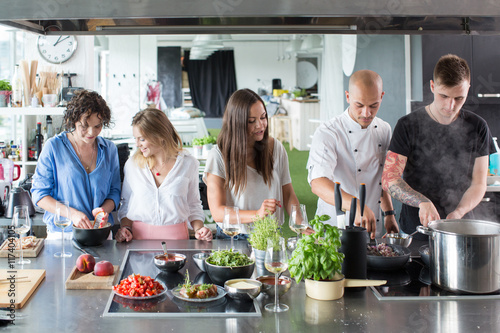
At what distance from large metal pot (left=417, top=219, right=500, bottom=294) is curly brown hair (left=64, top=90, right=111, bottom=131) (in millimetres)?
1776

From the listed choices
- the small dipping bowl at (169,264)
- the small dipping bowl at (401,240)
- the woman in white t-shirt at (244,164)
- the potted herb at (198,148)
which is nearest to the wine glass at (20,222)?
the small dipping bowl at (169,264)

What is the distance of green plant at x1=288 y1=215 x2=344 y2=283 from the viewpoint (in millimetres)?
1740

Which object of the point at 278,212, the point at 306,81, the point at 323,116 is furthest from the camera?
the point at 306,81

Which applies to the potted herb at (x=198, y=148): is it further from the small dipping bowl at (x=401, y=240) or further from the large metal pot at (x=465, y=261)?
the large metal pot at (x=465, y=261)

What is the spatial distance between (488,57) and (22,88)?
4.09m

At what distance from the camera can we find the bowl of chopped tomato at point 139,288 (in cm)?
175

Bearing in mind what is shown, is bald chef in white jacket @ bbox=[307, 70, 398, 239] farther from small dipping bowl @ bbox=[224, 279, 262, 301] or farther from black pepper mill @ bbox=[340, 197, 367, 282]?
small dipping bowl @ bbox=[224, 279, 262, 301]

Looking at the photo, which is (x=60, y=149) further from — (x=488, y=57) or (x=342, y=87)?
(x=342, y=87)

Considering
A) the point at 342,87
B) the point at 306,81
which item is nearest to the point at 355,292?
the point at 342,87

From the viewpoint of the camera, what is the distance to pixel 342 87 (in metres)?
9.09

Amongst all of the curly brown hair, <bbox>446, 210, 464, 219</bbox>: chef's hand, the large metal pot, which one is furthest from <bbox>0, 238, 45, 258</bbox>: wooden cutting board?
<bbox>446, 210, 464, 219</bbox>: chef's hand

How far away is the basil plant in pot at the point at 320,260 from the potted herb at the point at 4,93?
135 inches

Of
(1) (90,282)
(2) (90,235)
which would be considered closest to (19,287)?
(1) (90,282)

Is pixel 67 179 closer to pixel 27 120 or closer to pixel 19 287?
pixel 19 287
